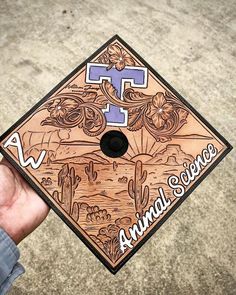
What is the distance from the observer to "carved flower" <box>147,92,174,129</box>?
3.64 feet

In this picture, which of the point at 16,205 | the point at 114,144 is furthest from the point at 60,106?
the point at 16,205

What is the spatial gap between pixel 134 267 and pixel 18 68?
96 centimetres

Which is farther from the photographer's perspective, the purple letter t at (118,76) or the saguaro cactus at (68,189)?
the purple letter t at (118,76)

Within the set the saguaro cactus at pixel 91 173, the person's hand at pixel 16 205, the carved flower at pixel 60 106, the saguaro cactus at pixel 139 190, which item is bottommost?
the saguaro cactus at pixel 139 190

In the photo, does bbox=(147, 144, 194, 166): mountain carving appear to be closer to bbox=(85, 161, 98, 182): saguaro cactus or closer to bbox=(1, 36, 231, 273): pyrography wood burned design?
bbox=(1, 36, 231, 273): pyrography wood burned design

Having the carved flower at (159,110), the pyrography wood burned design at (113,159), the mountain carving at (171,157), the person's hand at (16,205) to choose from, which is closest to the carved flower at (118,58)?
the pyrography wood burned design at (113,159)

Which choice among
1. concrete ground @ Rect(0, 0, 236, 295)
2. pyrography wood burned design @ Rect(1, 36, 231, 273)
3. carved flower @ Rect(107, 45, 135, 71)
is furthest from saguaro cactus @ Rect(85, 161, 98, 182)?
concrete ground @ Rect(0, 0, 236, 295)

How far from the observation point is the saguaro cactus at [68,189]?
3.32 feet

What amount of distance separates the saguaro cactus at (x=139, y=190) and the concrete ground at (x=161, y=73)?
45 cm

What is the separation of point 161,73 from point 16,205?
2.91 ft

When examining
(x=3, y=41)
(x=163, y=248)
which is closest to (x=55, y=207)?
(x=163, y=248)

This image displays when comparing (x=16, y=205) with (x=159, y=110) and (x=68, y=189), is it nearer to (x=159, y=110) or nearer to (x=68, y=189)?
(x=68, y=189)

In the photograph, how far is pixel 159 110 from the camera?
112 centimetres

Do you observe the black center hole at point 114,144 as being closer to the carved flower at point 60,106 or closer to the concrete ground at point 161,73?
the carved flower at point 60,106
